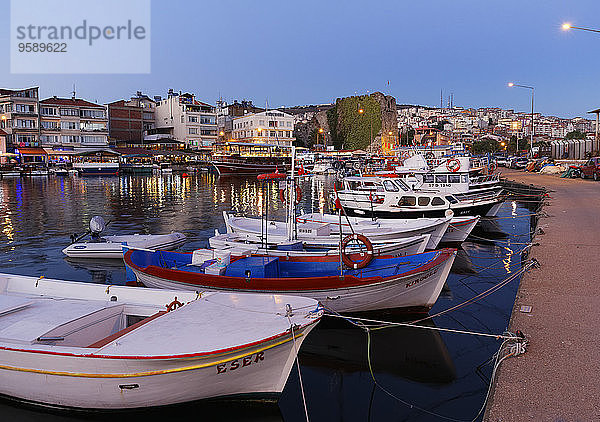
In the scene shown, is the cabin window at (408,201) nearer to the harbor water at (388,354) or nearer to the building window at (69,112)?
the harbor water at (388,354)

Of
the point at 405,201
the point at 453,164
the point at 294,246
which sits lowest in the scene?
the point at 294,246

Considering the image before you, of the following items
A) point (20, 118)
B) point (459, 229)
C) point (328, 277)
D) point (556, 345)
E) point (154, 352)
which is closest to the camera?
point (154, 352)

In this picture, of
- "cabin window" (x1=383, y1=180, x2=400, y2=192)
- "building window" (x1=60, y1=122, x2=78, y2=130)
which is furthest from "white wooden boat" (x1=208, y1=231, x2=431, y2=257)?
"building window" (x1=60, y1=122, x2=78, y2=130)

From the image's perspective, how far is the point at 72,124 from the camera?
83.9 meters

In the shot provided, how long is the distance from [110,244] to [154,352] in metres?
13.1

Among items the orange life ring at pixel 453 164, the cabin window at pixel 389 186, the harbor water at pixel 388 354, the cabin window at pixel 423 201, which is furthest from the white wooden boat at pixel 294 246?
the orange life ring at pixel 453 164

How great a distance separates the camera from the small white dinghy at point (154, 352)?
5.98 metres

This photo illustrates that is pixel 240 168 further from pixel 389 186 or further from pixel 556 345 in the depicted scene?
pixel 556 345

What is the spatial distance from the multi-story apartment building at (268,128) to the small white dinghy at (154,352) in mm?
87868

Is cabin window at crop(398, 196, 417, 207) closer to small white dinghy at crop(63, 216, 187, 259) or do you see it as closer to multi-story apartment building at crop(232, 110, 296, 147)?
small white dinghy at crop(63, 216, 187, 259)

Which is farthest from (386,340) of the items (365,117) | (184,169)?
(365,117)

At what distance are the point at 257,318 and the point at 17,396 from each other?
3739 mm

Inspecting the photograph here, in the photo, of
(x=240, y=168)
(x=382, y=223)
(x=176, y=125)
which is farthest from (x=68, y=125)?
(x=382, y=223)

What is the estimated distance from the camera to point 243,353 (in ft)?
20.0
